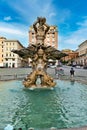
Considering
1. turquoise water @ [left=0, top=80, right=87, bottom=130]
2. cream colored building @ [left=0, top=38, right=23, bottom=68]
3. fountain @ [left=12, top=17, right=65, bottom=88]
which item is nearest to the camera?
turquoise water @ [left=0, top=80, right=87, bottom=130]

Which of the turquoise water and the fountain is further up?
the fountain

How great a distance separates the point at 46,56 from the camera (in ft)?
66.3

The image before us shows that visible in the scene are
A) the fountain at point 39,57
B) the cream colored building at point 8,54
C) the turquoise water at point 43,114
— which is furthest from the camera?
the cream colored building at point 8,54

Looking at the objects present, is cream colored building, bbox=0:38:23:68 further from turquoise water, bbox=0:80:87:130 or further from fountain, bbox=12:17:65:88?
turquoise water, bbox=0:80:87:130

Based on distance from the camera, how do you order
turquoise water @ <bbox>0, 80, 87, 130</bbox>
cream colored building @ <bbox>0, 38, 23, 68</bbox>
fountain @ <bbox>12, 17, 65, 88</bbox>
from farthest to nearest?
1. cream colored building @ <bbox>0, 38, 23, 68</bbox>
2. fountain @ <bbox>12, 17, 65, 88</bbox>
3. turquoise water @ <bbox>0, 80, 87, 130</bbox>

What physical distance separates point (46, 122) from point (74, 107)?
3.25 meters

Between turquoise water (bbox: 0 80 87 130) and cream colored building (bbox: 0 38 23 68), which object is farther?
cream colored building (bbox: 0 38 23 68)

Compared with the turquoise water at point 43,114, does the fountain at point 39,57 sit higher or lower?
higher

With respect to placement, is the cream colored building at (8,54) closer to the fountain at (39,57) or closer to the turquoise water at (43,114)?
the fountain at (39,57)

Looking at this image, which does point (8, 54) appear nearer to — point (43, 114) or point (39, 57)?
point (39, 57)

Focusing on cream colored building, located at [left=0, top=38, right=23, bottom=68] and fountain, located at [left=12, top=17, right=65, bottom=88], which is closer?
fountain, located at [left=12, top=17, right=65, bottom=88]

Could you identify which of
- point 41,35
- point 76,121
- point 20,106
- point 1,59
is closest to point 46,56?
point 41,35

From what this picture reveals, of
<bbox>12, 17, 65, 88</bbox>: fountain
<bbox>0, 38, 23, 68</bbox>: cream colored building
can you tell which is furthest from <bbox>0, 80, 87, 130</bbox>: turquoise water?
<bbox>0, 38, 23, 68</bbox>: cream colored building

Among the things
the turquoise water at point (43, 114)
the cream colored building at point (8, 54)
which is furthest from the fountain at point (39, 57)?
the cream colored building at point (8, 54)
